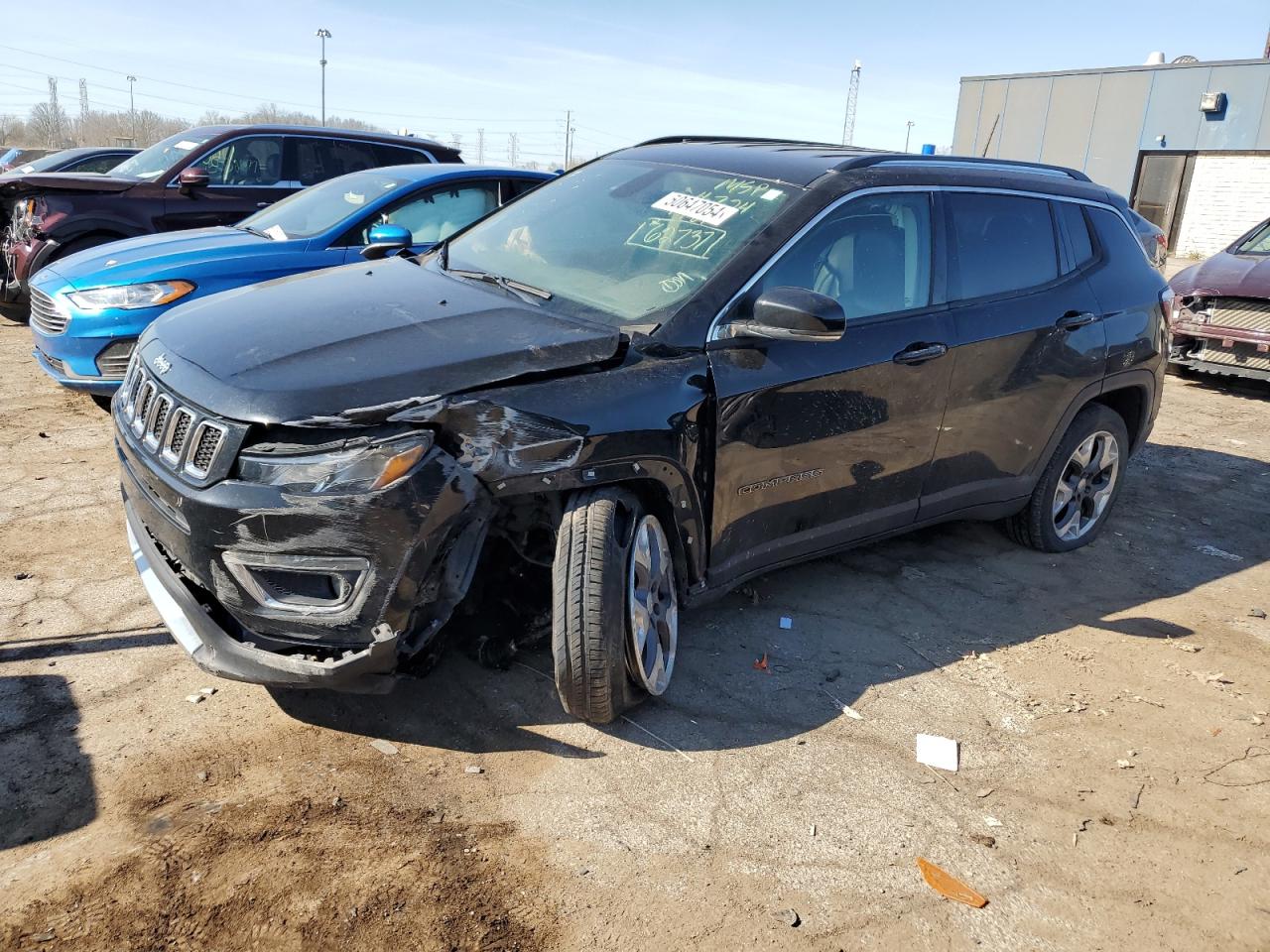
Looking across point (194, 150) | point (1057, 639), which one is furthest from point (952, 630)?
point (194, 150)

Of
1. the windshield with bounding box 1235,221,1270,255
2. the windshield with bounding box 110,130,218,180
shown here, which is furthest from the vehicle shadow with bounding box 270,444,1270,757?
the windshield with bounding box 110,130,218,180

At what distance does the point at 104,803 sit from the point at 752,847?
181cm

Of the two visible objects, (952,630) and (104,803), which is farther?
(952,630)

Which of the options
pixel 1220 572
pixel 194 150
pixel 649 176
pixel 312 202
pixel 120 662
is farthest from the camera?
pixel 194 150

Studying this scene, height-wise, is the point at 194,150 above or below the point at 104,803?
above

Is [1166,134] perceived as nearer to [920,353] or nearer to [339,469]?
[920,353]

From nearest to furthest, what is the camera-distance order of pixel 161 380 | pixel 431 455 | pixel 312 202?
pixel 431 455 < pixel 161 380 < pixel 312 202

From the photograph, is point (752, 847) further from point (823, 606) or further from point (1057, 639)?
point (1057, 639)

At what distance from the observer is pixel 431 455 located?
267cm

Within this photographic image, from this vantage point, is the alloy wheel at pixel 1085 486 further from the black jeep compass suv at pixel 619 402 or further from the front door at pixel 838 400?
the front door at pixel 838 400

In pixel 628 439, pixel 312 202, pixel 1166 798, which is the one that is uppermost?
pixel 312 202

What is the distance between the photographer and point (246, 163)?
8680 mm

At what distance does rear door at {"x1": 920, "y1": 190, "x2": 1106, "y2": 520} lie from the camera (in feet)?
13.5

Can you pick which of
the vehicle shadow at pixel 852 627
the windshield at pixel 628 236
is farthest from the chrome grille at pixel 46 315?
the vehicle shadow at pixel 852 627
